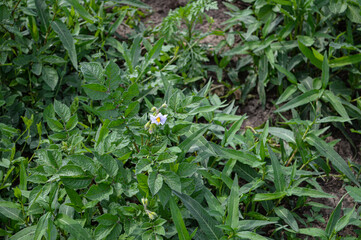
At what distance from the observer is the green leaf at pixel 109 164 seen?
67.1 inches

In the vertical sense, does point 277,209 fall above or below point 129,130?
below

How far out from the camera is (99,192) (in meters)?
1.69

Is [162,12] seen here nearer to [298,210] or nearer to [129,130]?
[129,130]

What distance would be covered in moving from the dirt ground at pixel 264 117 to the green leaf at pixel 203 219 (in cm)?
82

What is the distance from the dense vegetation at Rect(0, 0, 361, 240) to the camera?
67.8 inches

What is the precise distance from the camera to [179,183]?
1.64 m

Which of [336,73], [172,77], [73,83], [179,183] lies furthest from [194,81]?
[179,183]

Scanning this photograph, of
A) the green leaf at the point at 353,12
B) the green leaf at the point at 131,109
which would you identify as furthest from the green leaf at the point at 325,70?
the green leaf at the point at 131,109

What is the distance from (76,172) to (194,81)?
1422 millimetres

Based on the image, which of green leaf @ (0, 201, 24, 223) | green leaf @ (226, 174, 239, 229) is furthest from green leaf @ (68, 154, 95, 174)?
green leaf @ (226, 174, 239, 229)

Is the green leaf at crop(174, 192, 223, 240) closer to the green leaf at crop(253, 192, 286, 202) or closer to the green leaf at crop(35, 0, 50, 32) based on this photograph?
the green leaf at crop(253, 192, 286, 202)

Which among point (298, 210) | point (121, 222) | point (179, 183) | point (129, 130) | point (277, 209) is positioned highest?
point (129, 130)

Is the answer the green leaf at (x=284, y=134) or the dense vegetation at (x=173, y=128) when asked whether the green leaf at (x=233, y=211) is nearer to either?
the dense vegetation at (x=173, y=128)

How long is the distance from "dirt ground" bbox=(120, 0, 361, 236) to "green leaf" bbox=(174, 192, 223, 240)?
0.82m
